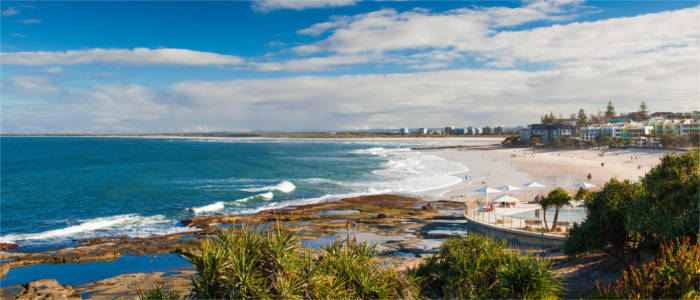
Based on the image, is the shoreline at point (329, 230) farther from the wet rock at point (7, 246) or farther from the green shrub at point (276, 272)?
the green shrub at point (276, 272)

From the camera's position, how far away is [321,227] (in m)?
27.2

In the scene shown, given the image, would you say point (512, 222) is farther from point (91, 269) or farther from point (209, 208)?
point (209, 208)

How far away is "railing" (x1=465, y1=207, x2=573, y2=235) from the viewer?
1970 cm

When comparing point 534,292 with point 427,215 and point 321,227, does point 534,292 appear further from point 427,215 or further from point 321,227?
point 427,215

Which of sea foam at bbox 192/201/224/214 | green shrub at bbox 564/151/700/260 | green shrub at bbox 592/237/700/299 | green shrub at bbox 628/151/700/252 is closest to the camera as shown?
green shrub at bbox 592/237/700/299

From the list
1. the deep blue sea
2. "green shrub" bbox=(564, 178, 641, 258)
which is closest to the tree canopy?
the deep blue sea

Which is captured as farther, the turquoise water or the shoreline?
the shoreline

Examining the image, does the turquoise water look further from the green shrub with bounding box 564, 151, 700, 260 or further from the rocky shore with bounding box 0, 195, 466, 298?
the green shrub with bounding box 564, 151, 700, 260

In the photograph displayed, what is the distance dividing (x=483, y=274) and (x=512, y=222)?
1257cm

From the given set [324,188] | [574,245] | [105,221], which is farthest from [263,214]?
[574,245]

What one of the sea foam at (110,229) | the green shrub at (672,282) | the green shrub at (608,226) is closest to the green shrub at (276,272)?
the green shrub at (672,282)

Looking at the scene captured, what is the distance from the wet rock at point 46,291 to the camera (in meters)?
15.6

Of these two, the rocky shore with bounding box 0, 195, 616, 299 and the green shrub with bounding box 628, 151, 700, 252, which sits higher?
A: the green shrub with bounding box 628, 151, 700, 252

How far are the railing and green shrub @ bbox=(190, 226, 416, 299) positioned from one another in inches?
533
